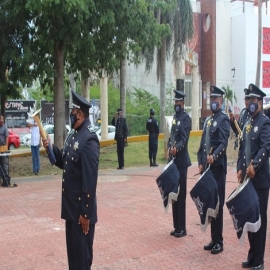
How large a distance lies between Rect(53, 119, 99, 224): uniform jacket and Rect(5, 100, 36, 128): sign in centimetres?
3153

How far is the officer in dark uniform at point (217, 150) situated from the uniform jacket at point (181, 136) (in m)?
0.64

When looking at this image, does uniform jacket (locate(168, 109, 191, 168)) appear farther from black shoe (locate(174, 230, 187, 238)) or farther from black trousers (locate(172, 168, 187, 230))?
black shoe (locate(174, 230, 187, 238))

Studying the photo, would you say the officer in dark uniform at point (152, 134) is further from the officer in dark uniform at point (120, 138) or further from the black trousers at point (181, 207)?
the black trousers at point (181, 207)

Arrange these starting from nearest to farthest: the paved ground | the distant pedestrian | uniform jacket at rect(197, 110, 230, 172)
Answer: the paved ground
uniform jacket at rect(197, 110, 230, 172)
the distant pedestrian

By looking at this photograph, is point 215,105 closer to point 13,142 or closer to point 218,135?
point 218,135

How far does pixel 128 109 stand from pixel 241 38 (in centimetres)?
1621

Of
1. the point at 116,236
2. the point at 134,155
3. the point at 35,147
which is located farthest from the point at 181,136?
the point at 134,155

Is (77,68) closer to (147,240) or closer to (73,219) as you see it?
(147,240)

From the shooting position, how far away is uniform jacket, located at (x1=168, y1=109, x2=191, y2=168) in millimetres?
7477

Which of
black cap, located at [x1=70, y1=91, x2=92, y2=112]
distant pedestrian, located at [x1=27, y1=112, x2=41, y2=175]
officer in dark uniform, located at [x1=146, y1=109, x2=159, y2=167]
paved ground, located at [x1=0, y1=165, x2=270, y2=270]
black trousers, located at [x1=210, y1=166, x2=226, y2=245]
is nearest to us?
black cap, located at [x1=70, y1=91, x2=92, y2=112]

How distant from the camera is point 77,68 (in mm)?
17578

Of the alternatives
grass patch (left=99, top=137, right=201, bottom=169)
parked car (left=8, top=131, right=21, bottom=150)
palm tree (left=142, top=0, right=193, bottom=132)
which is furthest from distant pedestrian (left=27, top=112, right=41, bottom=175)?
parked car (left=8, top=131, right=21, bottom=150)

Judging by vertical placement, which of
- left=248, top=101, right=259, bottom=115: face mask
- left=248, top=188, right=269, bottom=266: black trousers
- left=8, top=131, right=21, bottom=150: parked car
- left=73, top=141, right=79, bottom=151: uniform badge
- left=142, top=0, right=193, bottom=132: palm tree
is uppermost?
left=142, top=0, right=193, bottom=132: palm tree

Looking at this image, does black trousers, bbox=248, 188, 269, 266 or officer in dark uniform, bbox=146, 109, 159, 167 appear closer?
black trousers, bbox=248, 188, 269, 266
